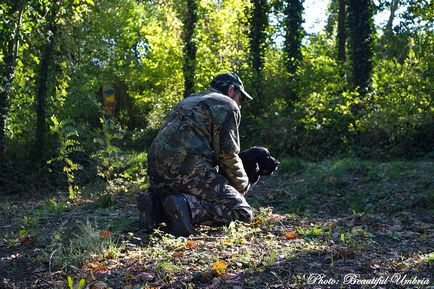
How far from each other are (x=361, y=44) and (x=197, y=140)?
36.4 feet

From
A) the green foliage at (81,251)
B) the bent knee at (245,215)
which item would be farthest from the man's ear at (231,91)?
the green foliage at (81,251)

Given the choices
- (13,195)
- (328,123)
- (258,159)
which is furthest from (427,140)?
(13,195)

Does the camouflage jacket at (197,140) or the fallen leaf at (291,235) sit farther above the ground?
the camouflage jacket at (197,140)

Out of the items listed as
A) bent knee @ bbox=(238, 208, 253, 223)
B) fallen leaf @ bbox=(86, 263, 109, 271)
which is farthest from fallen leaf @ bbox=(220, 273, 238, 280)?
bent knee @ bbox=(238, 208, 253, 223)

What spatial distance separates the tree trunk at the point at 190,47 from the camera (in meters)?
20.3

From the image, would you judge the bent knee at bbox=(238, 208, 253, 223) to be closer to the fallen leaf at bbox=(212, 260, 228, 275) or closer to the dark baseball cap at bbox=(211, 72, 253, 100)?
the dark baseball cap at bbox=(211, 72, 253, 100)

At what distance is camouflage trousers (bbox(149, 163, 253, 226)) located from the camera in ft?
22.2

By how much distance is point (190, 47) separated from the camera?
20.8 meters

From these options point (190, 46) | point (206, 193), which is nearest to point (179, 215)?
point (206, 193)

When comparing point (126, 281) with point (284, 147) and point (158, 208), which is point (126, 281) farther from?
point (284, 147)

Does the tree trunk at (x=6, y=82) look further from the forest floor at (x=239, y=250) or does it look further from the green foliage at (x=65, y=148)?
the forest floor at (x=239, y=250)

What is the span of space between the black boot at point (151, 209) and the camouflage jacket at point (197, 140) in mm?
306

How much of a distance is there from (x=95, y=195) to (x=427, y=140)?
7924mm

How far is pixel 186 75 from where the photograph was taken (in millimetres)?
20547
